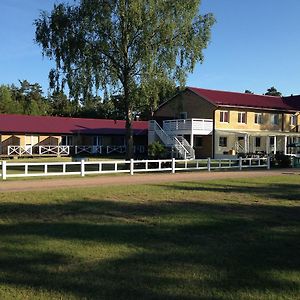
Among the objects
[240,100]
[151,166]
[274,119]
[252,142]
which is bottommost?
[151,166]

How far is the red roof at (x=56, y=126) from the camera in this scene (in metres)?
53.1

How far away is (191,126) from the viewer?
4662 cm

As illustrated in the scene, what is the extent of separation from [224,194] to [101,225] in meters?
7.02

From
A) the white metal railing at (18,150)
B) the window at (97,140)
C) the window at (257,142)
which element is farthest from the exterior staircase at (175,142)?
the white metal railing at (18,150)

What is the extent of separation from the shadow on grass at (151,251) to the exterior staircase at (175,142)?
1247 inches

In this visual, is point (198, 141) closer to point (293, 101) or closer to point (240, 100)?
point (240, 100)

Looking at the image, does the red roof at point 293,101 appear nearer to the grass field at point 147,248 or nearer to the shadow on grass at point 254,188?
the shadow on grass at point 254,188

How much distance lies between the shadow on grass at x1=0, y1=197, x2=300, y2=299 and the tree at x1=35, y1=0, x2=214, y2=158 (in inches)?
808

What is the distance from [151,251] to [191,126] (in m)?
38.9

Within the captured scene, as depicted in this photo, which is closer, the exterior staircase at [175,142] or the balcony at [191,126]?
the exterior staircase at [175,142]

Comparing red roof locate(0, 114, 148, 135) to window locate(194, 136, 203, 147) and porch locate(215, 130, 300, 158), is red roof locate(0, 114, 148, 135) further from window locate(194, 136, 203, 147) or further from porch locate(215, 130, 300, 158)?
porch locate(215, 130, 300, 158)

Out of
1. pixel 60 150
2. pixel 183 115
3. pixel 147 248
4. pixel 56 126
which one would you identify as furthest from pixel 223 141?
pixel 147 248

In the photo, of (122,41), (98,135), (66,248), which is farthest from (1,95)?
(66,248)

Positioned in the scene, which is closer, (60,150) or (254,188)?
(254,188)
